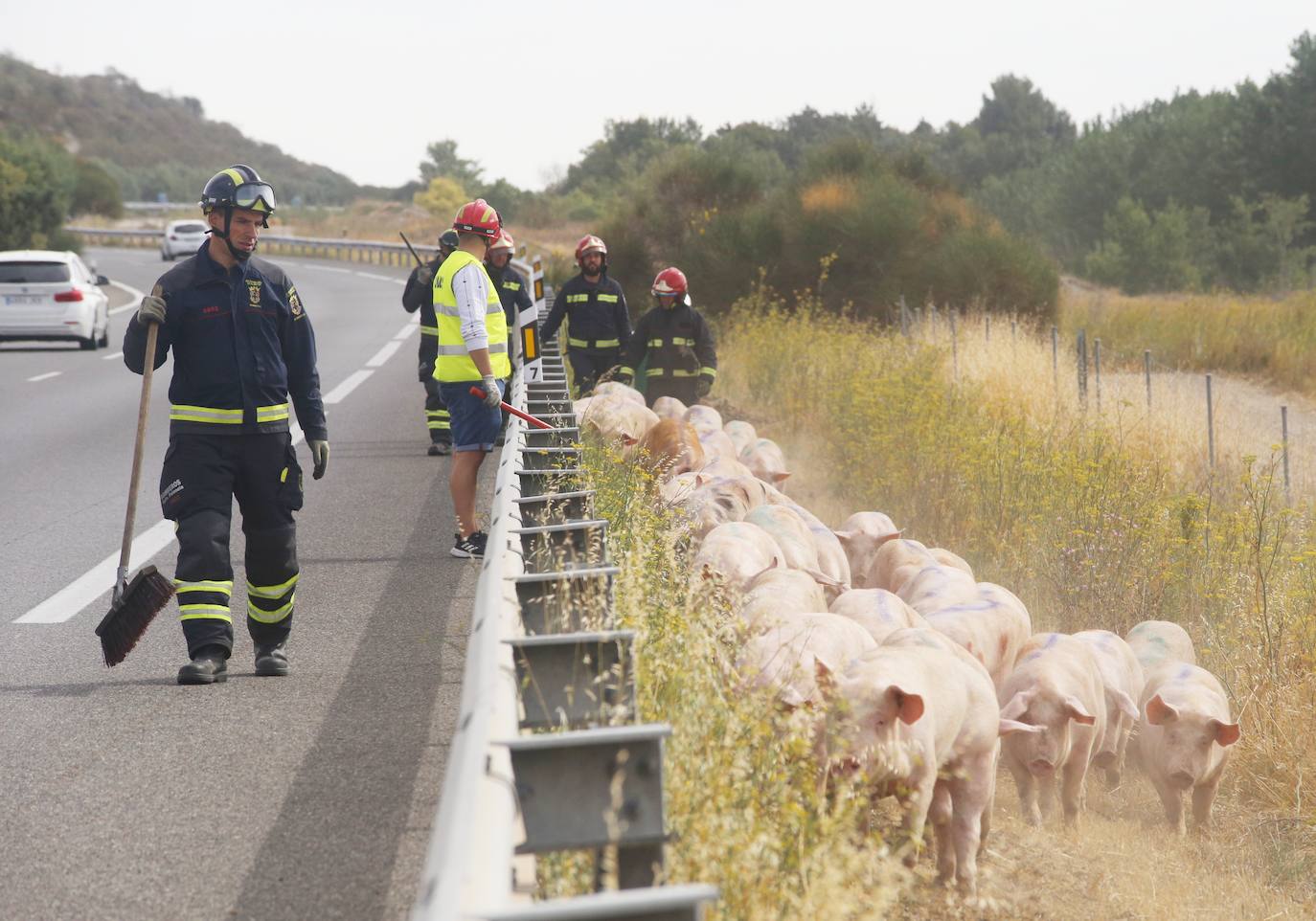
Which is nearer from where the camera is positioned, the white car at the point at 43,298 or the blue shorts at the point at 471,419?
the blue shorts at the point at 471,419

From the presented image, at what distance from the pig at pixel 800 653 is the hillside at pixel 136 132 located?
385 feet

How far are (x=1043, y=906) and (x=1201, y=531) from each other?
16.2 feet

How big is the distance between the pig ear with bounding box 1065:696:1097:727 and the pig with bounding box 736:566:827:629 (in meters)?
1.10

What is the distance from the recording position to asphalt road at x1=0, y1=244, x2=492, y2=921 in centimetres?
442

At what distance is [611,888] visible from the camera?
117 inches

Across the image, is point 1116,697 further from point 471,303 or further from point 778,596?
point 471,303

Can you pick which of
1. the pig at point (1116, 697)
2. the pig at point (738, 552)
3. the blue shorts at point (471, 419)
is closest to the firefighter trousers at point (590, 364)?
the blue shorts at point (471, 419)

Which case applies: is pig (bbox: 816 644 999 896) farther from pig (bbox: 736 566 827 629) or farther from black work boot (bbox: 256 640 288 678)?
black work boot (bbox: 256 640 288 678)

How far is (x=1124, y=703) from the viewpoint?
260 inches

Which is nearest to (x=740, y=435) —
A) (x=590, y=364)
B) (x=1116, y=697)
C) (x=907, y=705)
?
(x=590, y=364)

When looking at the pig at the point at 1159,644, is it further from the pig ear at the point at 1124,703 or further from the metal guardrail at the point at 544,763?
the metal guardrail at the point at 544,763

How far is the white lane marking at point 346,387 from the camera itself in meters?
17.5

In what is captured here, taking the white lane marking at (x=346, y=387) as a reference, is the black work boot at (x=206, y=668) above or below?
above

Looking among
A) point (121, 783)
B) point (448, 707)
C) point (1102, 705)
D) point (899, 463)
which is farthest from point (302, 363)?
point (899, 463)
